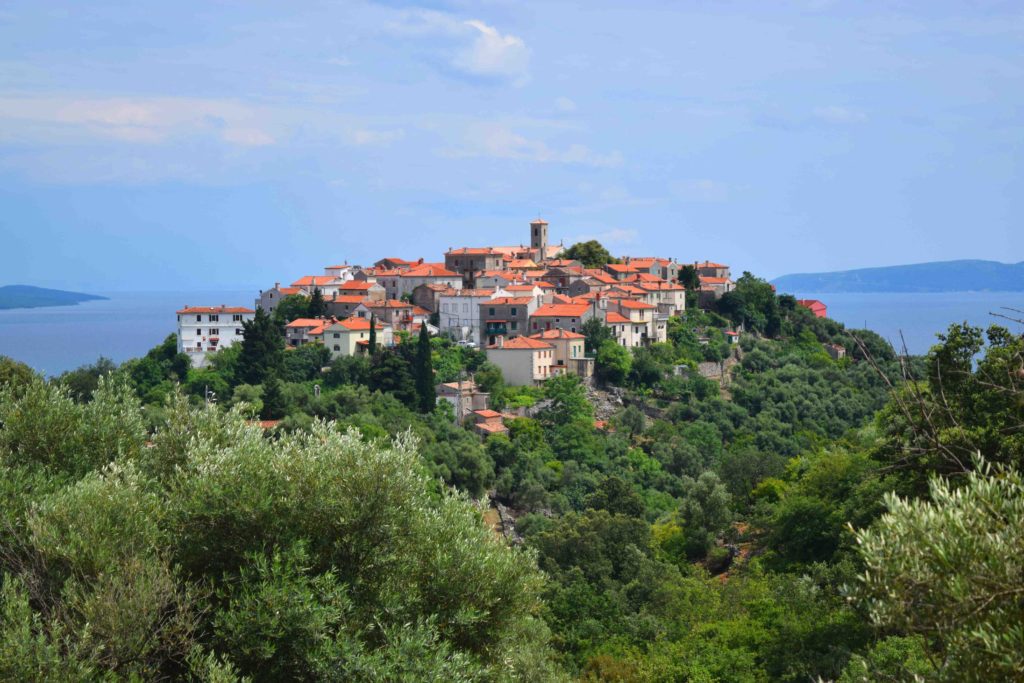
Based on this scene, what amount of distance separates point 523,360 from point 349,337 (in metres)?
8.78

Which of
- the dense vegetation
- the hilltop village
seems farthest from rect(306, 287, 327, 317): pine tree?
the dense vegetation

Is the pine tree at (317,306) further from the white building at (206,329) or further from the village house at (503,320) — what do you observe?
the village house at (503,320)

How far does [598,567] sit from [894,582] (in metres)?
20.7

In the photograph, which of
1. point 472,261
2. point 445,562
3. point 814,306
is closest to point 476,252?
point 472,261

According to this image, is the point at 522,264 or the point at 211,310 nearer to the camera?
the point at 211,310

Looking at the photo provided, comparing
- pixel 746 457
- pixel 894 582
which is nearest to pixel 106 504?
pixel 894 582

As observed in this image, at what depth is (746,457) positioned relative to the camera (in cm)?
4034

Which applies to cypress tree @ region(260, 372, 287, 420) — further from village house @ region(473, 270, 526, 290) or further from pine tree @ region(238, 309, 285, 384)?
village house @ region(473, 270, 526, 290)

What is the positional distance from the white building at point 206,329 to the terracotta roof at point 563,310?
15609 millimetres

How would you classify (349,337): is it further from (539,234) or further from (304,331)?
(539,234)

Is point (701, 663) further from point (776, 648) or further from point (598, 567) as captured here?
point (598, 567)

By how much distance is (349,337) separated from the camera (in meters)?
54.1

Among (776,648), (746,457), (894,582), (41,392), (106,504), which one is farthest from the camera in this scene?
(746,457)

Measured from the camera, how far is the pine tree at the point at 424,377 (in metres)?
49.1
